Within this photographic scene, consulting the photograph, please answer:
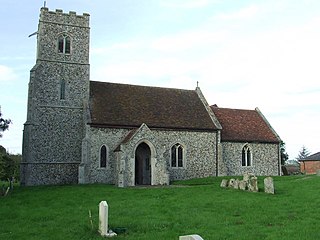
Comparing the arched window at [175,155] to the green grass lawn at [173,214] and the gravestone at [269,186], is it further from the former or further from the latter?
the gravestone at [269,186]

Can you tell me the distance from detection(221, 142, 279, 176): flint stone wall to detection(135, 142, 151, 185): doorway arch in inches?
298

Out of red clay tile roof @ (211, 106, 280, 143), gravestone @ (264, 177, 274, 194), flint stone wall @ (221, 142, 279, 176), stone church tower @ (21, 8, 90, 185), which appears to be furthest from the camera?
red clay tile roof @ (211, 106, 280, 143)

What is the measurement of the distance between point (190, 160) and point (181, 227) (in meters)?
22.4

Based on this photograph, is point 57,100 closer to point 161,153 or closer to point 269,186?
point 161,153

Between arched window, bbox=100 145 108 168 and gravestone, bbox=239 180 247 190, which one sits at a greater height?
arched window, bbox=100 145 108 168

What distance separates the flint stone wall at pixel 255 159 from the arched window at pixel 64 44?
17.3 m

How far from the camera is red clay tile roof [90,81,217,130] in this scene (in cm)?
3341

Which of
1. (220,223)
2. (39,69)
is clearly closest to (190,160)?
(39,69)

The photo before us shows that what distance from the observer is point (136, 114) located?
113 ft

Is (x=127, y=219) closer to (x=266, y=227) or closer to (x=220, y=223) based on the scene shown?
(x=220, y=223)

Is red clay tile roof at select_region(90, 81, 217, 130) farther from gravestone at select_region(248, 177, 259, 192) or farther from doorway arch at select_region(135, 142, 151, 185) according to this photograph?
gravestone at select_region(248, 177, 259, 192)

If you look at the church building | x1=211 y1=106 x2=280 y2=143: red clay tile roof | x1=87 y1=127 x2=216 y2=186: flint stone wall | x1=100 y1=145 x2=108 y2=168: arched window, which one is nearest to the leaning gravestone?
the church building

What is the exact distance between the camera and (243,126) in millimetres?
39906

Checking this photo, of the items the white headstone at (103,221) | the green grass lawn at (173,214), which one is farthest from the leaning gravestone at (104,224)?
the green grass lawn at (173,214)
